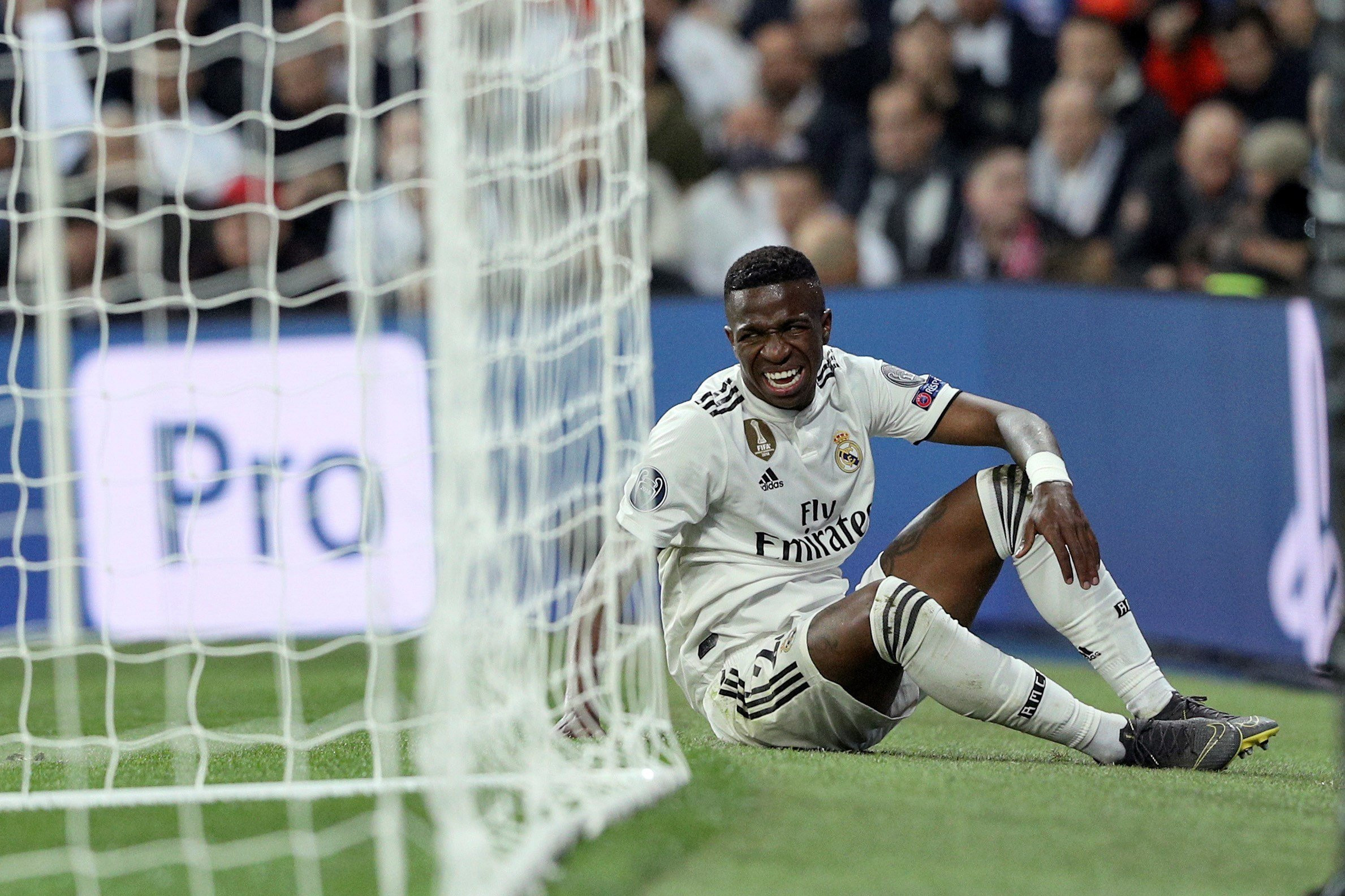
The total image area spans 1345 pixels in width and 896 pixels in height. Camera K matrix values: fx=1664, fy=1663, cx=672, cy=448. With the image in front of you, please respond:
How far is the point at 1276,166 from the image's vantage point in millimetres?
6457

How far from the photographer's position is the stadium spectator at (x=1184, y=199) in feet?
22.0

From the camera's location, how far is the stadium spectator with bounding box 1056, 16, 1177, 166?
7086 millimetres

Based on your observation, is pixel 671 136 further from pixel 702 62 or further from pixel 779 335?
pixel 779 335

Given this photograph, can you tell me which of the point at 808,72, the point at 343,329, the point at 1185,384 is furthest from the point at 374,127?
the point at 1185,384

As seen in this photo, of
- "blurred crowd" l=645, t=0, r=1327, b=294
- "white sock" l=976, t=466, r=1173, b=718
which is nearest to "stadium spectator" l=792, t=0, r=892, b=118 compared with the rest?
"blurred crowd" l=645, t=0, r=1327, b=294

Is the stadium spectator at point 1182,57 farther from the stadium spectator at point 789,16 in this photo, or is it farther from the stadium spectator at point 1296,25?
the stadium spectator at point 789,16

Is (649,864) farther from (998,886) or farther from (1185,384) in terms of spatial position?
(1185,384)

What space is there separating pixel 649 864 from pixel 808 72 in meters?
5.97

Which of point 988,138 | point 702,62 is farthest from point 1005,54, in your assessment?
point 702,62

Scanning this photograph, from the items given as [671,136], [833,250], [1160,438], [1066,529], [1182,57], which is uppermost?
[1182,57]

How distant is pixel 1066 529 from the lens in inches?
140

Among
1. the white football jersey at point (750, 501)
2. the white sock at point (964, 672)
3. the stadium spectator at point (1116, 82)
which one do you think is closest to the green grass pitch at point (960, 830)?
the white sock at point (964, 672)

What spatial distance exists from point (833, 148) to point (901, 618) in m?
4.79

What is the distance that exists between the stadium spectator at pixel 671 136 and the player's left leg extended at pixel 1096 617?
4.49 meters
